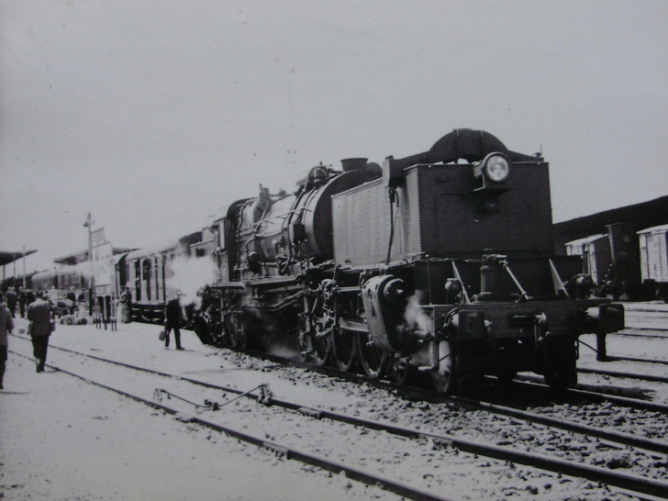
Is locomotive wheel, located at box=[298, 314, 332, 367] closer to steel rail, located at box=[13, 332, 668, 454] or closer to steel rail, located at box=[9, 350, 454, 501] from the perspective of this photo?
steel rail, located at box=[13, 332, 668, 454]

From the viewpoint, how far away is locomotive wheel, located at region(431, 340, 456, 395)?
7414 mm

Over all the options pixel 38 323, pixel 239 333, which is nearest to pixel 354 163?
pixel 239 333

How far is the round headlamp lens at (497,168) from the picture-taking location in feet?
25.5

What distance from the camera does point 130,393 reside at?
906 cm

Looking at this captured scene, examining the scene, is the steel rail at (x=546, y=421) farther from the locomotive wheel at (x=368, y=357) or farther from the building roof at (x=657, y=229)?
the building roof at (x=657, y=229)

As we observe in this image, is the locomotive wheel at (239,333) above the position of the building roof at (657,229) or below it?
below

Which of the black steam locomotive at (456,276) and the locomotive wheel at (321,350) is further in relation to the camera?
the locomotive wheel at (321,350)

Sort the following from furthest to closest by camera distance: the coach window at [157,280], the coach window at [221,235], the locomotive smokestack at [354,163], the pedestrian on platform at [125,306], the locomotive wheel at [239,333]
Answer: the pedestrian on platform at [125,306]
the coach window at [157,280]
the coach window at [221,235]
the locomotive wheel at [239,333]
the locomotive smokestack at [354,163]

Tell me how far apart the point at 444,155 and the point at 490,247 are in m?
Answer: 1.34

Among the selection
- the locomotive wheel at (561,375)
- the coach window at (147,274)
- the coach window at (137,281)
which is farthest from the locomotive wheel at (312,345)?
the coach window at (137,281)

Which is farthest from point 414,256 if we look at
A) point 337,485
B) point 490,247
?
point 337,485

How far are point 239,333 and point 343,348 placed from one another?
490 centimetres

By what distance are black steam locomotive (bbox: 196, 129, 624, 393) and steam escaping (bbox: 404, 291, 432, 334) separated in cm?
1

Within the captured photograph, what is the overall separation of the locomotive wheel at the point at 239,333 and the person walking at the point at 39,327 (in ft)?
13.5
